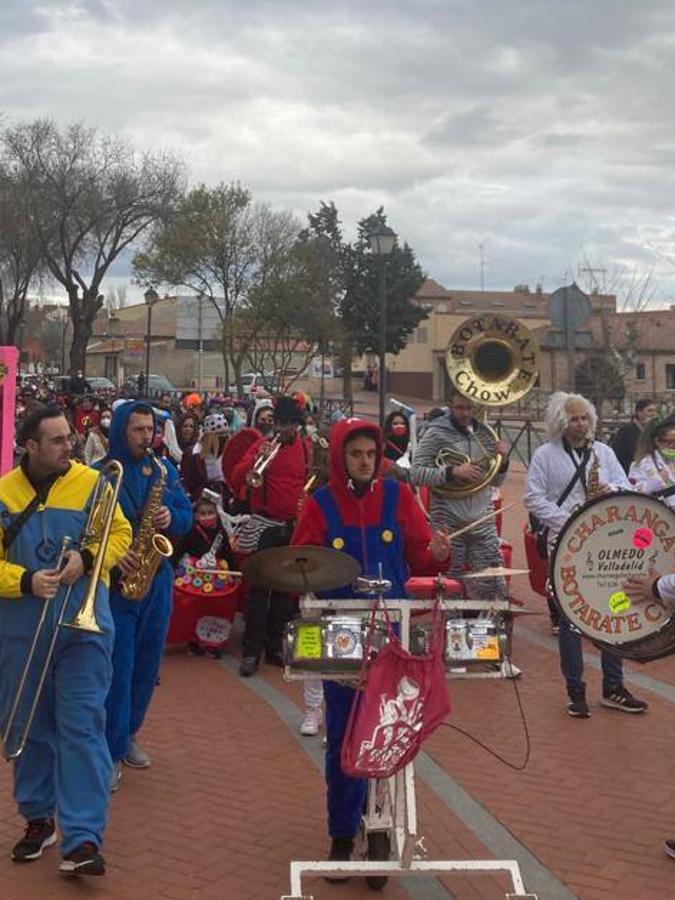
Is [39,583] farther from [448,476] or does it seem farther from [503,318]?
[503,318]

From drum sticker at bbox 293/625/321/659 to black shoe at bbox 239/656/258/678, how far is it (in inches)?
155

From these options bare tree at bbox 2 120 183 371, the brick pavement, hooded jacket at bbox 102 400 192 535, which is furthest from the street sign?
bare tree at bbox 2 120 183 371

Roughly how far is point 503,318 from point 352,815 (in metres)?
4.93

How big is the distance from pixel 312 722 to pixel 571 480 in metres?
2.14

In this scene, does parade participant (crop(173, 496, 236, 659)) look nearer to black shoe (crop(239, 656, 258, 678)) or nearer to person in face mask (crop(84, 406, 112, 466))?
black shoe (crop(239, 656, 258, 678))

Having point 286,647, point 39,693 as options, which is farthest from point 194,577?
point 286,647

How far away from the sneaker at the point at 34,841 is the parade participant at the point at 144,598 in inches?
24.3

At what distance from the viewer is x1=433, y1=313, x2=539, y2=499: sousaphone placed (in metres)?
7.99

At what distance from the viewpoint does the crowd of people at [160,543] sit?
4.22 m

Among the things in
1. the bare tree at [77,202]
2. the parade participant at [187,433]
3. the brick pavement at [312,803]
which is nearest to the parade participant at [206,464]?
the parade participant at [187,433]

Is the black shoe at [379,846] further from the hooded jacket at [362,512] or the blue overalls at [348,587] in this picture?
the hooded jacket at [362,512]

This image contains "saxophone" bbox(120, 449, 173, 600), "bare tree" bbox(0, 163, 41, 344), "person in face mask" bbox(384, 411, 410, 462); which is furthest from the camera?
"bare tree" bbox(0, 163, 41, 344)

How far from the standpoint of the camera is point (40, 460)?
4.37 m

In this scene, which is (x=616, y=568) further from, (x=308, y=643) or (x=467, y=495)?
(x=467, y=495)
